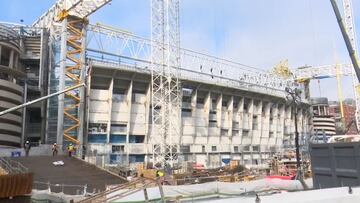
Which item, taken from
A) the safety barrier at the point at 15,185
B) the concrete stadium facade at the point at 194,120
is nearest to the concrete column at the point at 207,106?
the concrete stadium facade at the point at 194,120

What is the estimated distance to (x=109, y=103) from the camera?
2638 inches

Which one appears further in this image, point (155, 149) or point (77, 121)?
point (155, 149)

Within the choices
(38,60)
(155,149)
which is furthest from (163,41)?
(38,60)

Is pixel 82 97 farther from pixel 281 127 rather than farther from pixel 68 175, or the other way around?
pixel 281 127

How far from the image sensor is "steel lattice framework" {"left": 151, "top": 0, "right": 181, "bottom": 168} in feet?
224

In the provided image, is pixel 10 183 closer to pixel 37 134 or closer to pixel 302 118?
pixel 37 134

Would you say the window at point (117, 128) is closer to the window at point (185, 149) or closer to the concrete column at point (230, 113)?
the window at point (185, 149)

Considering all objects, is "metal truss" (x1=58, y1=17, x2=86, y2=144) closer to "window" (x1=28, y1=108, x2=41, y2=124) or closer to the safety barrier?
"window" (x1=28, y1=108, x2=41, y2=124)

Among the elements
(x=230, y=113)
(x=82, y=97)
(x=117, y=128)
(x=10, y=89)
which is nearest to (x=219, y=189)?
(x=82, y=97)

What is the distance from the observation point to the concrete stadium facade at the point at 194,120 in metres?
66.9

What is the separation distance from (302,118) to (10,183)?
366ft

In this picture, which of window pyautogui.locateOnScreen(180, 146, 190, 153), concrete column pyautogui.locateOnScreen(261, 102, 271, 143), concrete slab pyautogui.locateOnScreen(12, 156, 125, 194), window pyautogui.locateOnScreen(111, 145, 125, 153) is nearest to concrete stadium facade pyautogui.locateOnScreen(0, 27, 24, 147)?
window pyautogui.locateOnScreen(111, 145, 125, 153)

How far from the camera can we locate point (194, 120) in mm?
80250

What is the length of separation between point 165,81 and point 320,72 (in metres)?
57.8
